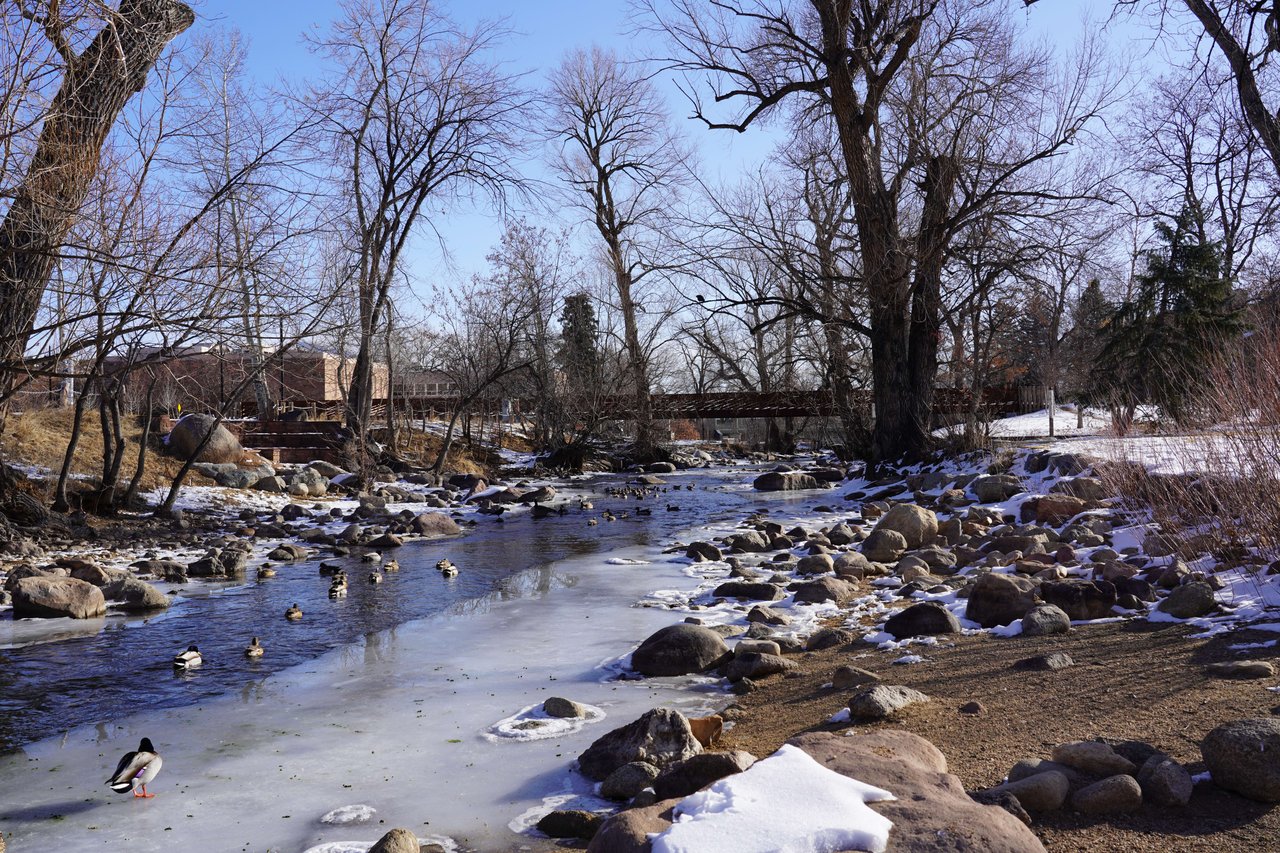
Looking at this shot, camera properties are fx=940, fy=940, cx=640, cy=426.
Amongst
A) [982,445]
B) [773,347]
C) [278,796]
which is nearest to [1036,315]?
[773,347]

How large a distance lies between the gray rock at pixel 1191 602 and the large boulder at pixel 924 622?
120cm

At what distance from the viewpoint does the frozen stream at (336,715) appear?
381 cm

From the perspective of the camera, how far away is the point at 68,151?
298 inches

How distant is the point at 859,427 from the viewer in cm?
2089

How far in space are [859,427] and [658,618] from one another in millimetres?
14379

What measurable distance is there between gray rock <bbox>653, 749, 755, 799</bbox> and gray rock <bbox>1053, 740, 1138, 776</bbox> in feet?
3.80

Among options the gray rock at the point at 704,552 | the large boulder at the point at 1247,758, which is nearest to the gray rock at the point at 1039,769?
the large boulder at the point at 1247,758

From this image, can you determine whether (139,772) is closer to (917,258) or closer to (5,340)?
(5,340)

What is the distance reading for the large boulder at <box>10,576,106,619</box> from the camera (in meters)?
7.50

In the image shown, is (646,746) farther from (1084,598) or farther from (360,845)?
(1084,598)

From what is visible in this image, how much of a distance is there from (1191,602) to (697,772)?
3411 millimetres

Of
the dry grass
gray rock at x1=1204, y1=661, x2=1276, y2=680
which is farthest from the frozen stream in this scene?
the dry grass

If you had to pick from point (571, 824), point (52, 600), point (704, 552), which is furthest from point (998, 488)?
point (52, 600)

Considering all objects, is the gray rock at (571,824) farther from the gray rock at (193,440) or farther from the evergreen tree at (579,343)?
the evergreen tree at (579,343)
